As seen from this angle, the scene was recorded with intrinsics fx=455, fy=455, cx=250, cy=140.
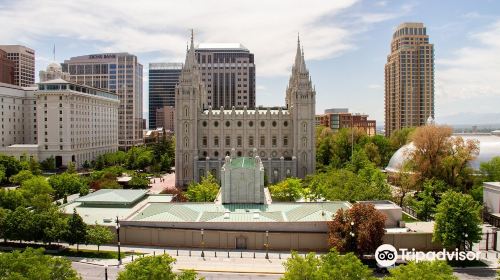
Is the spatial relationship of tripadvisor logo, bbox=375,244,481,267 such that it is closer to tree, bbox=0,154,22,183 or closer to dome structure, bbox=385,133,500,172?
dome structure, bbox=385,133,500,172

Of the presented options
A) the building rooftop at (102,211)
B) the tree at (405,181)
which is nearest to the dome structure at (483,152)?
the tree at (405,181)

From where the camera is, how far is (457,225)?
45.0 meters

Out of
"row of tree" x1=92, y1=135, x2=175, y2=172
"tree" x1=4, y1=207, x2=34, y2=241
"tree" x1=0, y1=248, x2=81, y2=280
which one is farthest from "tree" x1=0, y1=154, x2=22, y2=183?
"tree" x1=0, y1=248, x2=81, y2=280

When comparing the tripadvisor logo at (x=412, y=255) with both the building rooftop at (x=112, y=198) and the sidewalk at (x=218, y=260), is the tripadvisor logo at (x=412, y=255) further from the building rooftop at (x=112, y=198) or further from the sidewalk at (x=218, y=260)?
the building rooftop at (x=112, y=198)

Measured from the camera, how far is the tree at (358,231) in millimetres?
43188

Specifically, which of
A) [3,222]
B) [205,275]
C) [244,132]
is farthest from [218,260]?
[244,132]

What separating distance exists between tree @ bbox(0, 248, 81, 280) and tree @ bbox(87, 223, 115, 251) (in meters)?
15.5


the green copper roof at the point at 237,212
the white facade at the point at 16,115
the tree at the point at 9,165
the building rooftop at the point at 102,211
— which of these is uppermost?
the white facade at the point at 16,115

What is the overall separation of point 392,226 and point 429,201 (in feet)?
35.7

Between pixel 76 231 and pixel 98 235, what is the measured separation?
8.78ft

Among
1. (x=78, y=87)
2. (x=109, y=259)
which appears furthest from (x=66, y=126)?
(x=109, y=259)

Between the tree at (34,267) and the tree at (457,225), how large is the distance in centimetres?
3448

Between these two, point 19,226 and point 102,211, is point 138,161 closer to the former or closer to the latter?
point 102,211

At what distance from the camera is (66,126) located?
126875 mm
